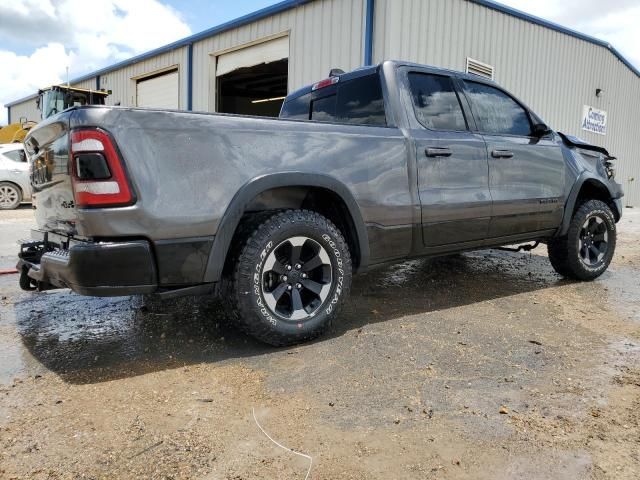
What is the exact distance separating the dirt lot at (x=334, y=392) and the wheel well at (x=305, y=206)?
26.4 inches

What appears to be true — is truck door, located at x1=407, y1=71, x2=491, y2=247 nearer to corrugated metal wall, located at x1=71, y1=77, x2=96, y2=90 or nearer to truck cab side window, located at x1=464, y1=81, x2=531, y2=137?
truck cab side window, located at x1=464, y1=81, x2=531, y2=137

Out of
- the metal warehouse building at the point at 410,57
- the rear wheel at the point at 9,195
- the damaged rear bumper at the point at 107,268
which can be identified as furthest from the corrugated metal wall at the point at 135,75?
the damaged rear bumper at the point at 107,268

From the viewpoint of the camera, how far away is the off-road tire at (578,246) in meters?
4.84

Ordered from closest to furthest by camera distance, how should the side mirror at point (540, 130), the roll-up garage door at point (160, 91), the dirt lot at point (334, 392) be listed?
the dirt lot at point (334, 392) → the side mirror at point (540, 130) → the roll-up garage door at point (160, 91)

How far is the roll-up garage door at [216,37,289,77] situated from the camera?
11.2 metres

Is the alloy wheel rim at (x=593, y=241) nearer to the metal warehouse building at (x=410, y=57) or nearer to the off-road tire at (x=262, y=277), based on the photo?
the off-road tire at (x=262, y=277)

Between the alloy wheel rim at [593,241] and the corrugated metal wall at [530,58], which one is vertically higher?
the corrugated metal wall at [530,58]

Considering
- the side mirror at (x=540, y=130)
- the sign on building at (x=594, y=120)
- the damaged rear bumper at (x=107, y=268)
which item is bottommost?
the damaged rear bumper at (x=107, y=268)

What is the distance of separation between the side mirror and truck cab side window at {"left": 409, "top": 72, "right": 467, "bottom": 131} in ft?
3.07

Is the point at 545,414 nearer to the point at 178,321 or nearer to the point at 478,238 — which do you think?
the point at 478,238

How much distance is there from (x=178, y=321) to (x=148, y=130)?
5.29 ft

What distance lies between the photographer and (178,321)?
3.74 metres

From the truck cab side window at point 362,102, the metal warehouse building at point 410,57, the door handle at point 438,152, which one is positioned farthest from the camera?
the metal warehouse building at point 410,57

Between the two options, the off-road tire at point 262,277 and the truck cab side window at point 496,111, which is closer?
the off-road tire at point 262,277
